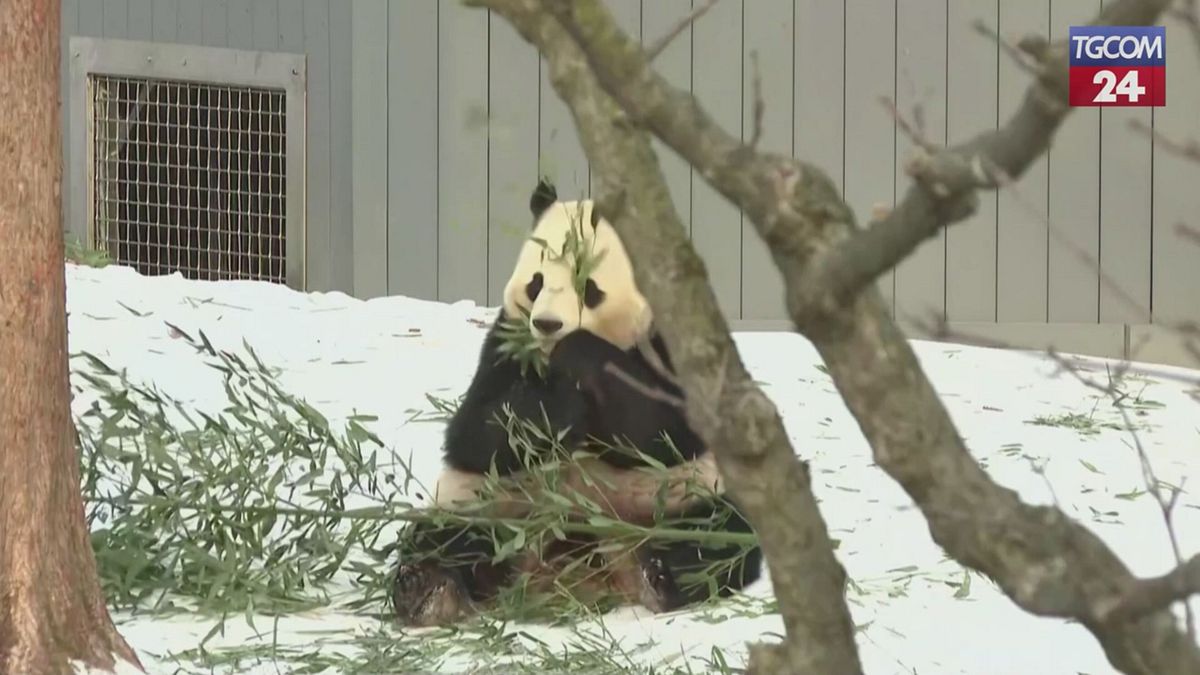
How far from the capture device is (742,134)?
22.9ft

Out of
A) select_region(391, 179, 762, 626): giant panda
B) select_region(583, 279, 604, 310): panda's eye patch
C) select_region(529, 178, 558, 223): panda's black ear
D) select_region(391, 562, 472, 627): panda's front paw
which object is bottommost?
select_region(391, 562, 472, 627): panda's front paw

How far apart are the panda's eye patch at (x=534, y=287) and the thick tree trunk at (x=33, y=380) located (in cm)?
115

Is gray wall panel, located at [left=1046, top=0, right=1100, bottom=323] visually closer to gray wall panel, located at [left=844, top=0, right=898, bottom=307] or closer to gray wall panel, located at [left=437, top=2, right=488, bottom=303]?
gray wall panel, located at [left=844, top=0, right=898, bottom=307]

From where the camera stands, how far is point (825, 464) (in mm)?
4480

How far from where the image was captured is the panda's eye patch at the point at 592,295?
359cm

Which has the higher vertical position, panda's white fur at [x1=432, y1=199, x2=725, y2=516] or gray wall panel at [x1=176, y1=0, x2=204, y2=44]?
gray wall panel at [x1=176, y1=0, x2=204, y2=44]

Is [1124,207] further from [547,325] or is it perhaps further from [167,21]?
[167,21]

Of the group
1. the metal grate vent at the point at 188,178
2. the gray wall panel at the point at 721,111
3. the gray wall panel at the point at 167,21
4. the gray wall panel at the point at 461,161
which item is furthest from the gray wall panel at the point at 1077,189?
the gray wall panel at the point at 167,21

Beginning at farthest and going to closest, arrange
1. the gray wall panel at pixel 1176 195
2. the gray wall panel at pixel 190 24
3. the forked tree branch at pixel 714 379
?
the gray wall panel at pixel 190 24, the gray wall panel at pixel 1176 195, the forked tree branch at pixel 714 379

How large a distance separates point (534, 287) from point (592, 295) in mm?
135

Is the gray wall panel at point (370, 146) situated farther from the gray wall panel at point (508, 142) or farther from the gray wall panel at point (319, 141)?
the gray wall panel at point (508, 142)

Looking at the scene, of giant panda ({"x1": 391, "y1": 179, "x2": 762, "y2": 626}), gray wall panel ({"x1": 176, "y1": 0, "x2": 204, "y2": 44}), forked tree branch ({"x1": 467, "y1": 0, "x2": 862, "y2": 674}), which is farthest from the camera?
gray wall panel ({"x1": 176, "y1": 0, "x2": 204, "y2": 44})

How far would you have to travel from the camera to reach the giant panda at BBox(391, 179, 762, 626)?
11.2 feet

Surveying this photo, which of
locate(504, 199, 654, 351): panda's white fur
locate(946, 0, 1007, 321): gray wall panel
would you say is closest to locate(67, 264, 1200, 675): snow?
locate(504, 199, 654, 351): panda's white fur
